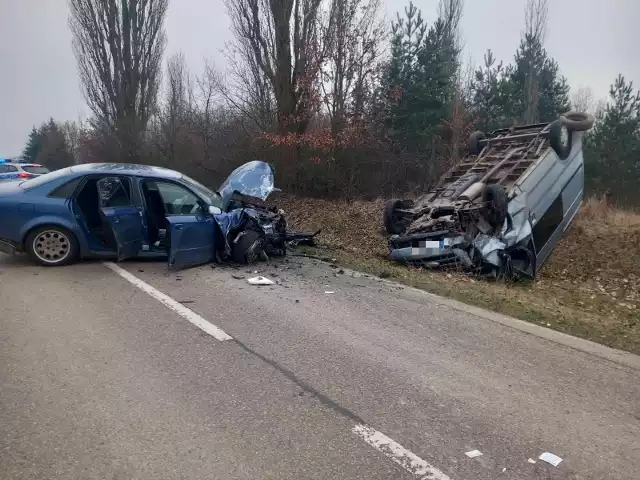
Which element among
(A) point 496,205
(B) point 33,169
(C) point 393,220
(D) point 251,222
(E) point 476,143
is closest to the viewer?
(D) point 251,222

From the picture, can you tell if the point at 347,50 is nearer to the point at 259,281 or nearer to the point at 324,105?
the point at 324,105

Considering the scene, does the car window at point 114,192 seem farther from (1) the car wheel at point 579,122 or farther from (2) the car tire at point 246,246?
(1) the car wheel at point 579,122

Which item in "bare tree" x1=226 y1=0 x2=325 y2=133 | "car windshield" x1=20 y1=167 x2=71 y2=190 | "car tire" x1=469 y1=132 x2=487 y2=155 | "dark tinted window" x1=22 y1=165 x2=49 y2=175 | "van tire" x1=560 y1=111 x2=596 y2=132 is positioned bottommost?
"car windshield" x1=20 y1=167 x2=71 y2=190

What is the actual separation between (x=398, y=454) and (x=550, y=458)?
0.90m

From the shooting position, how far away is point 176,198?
7.92 m

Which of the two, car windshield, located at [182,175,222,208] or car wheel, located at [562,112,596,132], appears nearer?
car windshield, located at [182,175,222,208]

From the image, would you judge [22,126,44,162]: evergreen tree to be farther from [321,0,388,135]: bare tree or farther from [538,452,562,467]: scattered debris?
[538,452,562,467]: scattered debris

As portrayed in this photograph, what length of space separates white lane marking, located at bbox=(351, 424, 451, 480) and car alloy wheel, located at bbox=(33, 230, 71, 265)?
18.9 feet

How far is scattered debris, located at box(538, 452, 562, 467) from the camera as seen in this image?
2976 millimetres

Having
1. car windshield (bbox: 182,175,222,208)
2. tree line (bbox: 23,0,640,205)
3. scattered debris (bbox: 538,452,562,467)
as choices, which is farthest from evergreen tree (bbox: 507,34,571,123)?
scattered debris (bbox: 538,452,562,467)

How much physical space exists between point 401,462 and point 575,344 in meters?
2.98

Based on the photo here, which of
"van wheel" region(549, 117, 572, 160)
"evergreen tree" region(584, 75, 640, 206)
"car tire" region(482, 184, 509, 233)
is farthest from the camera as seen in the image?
"evergreen tree" region(584, 75, 640, 206)

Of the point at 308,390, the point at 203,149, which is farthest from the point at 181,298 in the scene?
the point at 203,149

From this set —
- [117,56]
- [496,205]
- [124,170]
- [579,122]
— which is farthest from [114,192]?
[117,56]
